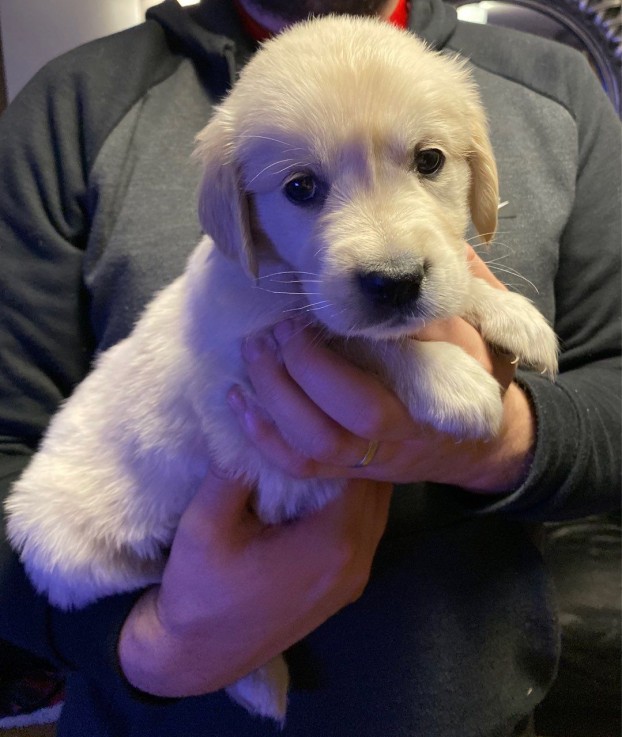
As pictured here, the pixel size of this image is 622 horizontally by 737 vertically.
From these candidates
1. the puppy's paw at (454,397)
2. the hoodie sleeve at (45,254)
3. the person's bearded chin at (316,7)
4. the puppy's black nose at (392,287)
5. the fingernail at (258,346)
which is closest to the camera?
the puppy's black nose at (392,287)

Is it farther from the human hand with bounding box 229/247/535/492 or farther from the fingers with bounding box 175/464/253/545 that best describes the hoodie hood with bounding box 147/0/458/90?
the fingers with bounding box 175/464/253/545

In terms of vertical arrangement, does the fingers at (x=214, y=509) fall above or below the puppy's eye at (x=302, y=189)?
below

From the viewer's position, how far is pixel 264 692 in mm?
1120

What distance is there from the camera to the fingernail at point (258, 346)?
1.04 meters

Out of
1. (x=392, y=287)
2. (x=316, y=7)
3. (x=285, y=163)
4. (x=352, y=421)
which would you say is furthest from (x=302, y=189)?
(x=316, y=7)

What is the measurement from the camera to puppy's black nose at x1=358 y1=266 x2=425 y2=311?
83cm

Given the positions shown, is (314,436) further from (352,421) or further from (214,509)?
(214,509)

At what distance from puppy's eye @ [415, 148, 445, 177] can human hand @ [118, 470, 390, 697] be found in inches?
21.8

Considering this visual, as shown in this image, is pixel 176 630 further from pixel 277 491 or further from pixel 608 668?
pixel 608 668

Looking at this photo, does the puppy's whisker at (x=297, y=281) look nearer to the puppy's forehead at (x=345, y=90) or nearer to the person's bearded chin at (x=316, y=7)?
the puppy's forehead at (x=345, y=90)

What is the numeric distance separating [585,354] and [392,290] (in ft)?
2.40

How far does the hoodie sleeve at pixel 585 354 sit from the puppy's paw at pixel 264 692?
19.6 inches

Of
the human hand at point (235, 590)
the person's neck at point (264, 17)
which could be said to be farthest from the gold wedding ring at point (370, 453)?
the person's neck at point (264, 17)

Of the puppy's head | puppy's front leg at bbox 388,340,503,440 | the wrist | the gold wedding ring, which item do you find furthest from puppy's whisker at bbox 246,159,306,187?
the wrist
